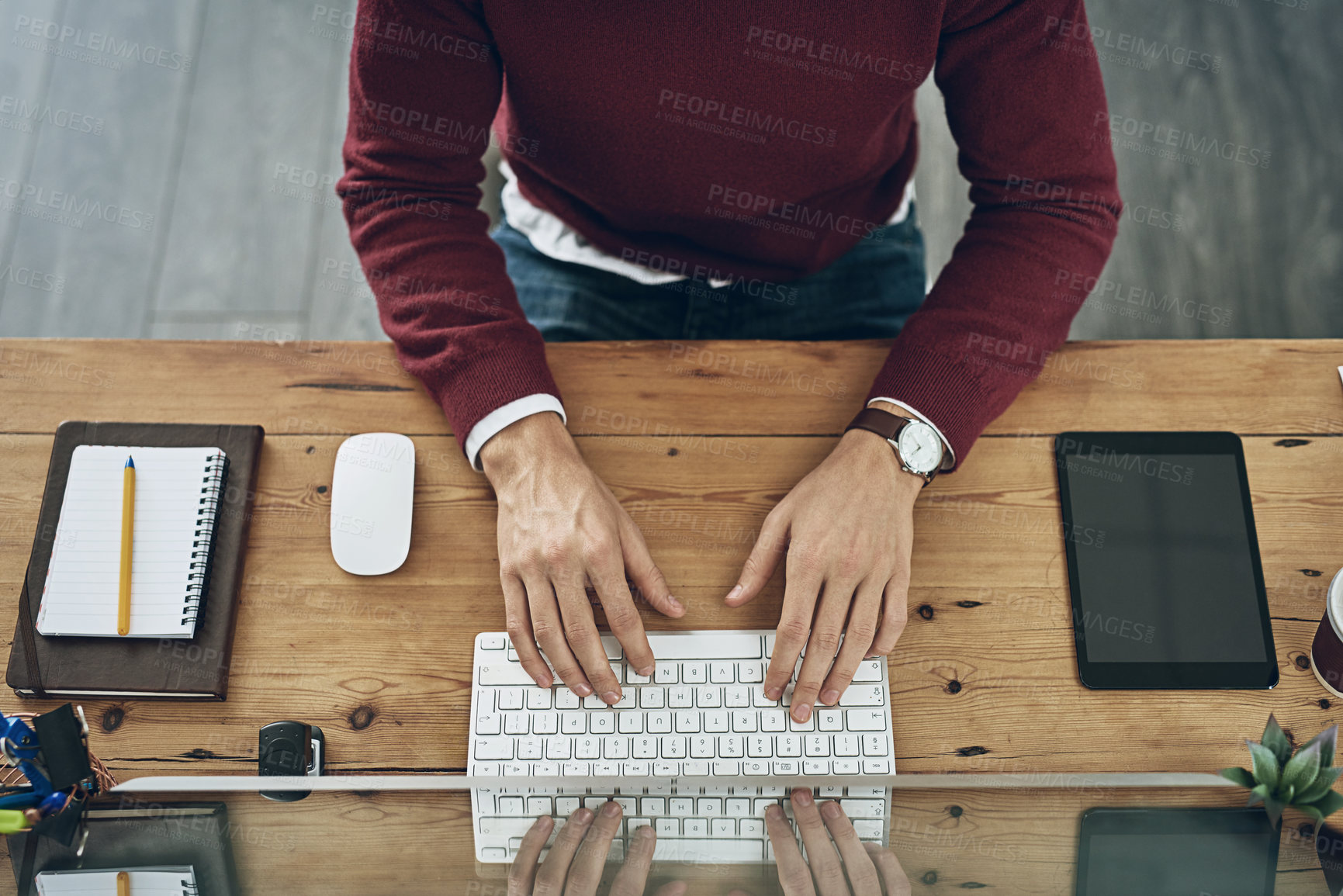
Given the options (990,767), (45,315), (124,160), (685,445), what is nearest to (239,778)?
(685,445)

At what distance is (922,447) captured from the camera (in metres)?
0.79

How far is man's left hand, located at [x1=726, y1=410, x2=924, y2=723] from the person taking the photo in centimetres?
74

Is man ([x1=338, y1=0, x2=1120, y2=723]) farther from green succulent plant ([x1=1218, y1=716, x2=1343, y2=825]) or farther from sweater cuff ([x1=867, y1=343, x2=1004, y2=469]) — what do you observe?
green succulent plant ([x1=1218, y1=716, x2=1343, y2=825])

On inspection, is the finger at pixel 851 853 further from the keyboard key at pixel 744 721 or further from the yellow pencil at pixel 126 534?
the yellow pencil at pixel 126 534

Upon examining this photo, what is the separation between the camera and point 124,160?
176cm

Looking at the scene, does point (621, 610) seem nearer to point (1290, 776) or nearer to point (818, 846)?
point (818, 846)

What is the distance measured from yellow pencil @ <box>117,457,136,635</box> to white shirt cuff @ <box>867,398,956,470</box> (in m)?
0.74

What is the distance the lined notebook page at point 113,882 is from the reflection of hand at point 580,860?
0.25 m

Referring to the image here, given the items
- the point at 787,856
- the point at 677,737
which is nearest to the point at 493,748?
the point at 677,737

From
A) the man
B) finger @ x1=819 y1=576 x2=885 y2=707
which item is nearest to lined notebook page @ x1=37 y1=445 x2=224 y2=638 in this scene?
the man

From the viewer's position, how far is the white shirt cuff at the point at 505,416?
31.4 inches

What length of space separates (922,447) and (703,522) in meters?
0.23

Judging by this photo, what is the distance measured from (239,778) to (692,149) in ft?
2.39

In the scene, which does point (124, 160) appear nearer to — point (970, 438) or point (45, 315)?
point (45, 315)
